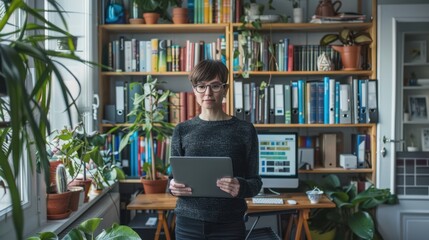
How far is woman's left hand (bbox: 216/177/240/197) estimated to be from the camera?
1.74 m

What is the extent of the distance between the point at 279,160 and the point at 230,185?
147 cm

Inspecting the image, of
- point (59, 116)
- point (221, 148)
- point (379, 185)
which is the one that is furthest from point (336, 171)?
point (59, 116)

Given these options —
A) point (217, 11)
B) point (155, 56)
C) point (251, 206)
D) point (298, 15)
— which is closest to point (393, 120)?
point (298, 15)

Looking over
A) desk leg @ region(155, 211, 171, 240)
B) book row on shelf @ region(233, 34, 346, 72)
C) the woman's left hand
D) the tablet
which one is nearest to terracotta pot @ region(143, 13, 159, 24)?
book row on shelf @ region(233, 34, 346, 72)

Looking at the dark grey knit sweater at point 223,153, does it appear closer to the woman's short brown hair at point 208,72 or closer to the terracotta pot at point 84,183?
the woman's short brown hair at point 208,72

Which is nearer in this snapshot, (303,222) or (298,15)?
(303,222)

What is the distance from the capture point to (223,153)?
1820mm

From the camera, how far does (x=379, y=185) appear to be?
11.0 feet

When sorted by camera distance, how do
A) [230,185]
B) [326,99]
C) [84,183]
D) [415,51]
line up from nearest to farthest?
[230,185] → [84,183] → [326,99] → [415,51]

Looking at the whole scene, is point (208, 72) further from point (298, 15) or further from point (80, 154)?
point (298, 15)

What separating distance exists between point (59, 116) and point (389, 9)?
8.02 feet

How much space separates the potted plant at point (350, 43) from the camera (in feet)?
10.9

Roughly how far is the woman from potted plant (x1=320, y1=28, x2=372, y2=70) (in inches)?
68.8

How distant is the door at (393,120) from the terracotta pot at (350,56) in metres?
0.15
